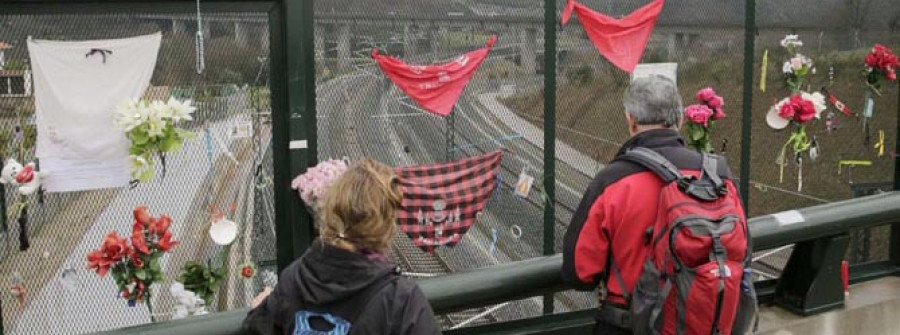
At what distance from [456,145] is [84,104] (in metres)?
1.87

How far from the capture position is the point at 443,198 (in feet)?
15.2

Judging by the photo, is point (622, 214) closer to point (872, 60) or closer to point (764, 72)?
point (764, 72)

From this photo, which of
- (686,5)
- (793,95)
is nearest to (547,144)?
(686,5)

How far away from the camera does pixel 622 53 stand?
5172 millimetres

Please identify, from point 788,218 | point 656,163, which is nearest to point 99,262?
point 656,163

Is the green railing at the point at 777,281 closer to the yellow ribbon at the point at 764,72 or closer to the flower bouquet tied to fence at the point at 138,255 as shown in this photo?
the flower bouquet tied to fence at the point at 138,255

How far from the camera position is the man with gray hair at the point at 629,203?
11.4 feet

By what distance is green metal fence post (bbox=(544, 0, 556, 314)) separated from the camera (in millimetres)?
4965

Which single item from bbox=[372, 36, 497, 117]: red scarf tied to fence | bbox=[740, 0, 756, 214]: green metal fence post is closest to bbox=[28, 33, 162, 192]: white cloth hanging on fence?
bbox=[372, 36, 497, 117]: red scarf tied to fence

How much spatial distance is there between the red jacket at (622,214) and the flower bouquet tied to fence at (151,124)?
1.80 meters

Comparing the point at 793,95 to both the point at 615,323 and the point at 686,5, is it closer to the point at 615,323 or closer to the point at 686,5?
the point at 686,5

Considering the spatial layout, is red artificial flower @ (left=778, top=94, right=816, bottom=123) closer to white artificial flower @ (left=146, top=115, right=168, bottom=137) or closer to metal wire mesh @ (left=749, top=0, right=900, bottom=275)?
metal wire mesh @ (left=749, top=0, right=900, bottom=275)

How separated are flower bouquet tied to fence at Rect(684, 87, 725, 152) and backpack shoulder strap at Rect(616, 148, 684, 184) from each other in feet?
5.32

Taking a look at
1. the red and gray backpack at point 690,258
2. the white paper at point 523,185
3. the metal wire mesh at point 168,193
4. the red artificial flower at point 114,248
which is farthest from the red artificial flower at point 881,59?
the red artificial flower at point 114,248
